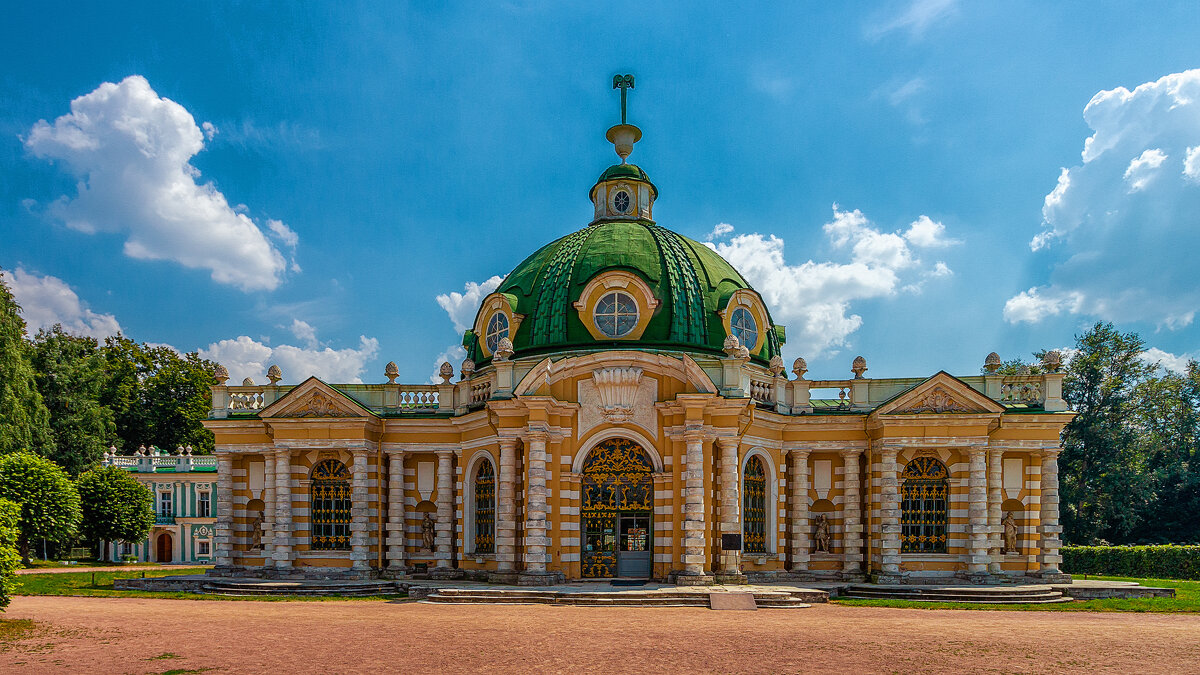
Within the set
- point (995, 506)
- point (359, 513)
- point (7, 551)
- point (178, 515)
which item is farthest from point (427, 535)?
point (178, 515)

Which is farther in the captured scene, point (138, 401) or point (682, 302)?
point (138, 401)

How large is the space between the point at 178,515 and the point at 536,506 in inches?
1413

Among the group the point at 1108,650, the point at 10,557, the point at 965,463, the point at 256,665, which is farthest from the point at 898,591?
the point at 10,557

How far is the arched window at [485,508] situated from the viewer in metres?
30.5

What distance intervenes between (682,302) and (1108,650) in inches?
701

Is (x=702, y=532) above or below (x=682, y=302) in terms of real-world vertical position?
below

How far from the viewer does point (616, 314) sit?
3130cm

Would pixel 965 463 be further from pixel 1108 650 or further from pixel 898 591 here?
pixel 1108 650

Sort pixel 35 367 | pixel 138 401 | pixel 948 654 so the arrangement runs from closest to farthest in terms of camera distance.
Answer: pixel 948 654 < pixel 35 367 < pixel 138 401

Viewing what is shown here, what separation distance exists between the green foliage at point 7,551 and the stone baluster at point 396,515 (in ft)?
40.7

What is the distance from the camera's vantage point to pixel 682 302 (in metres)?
32.0

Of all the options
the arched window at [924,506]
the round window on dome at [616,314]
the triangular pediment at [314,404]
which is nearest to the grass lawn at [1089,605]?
the arched window at [924,506]

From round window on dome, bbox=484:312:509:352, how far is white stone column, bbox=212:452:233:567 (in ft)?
33.0

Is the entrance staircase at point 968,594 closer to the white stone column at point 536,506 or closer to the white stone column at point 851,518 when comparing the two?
the white stone column at point 851,518
